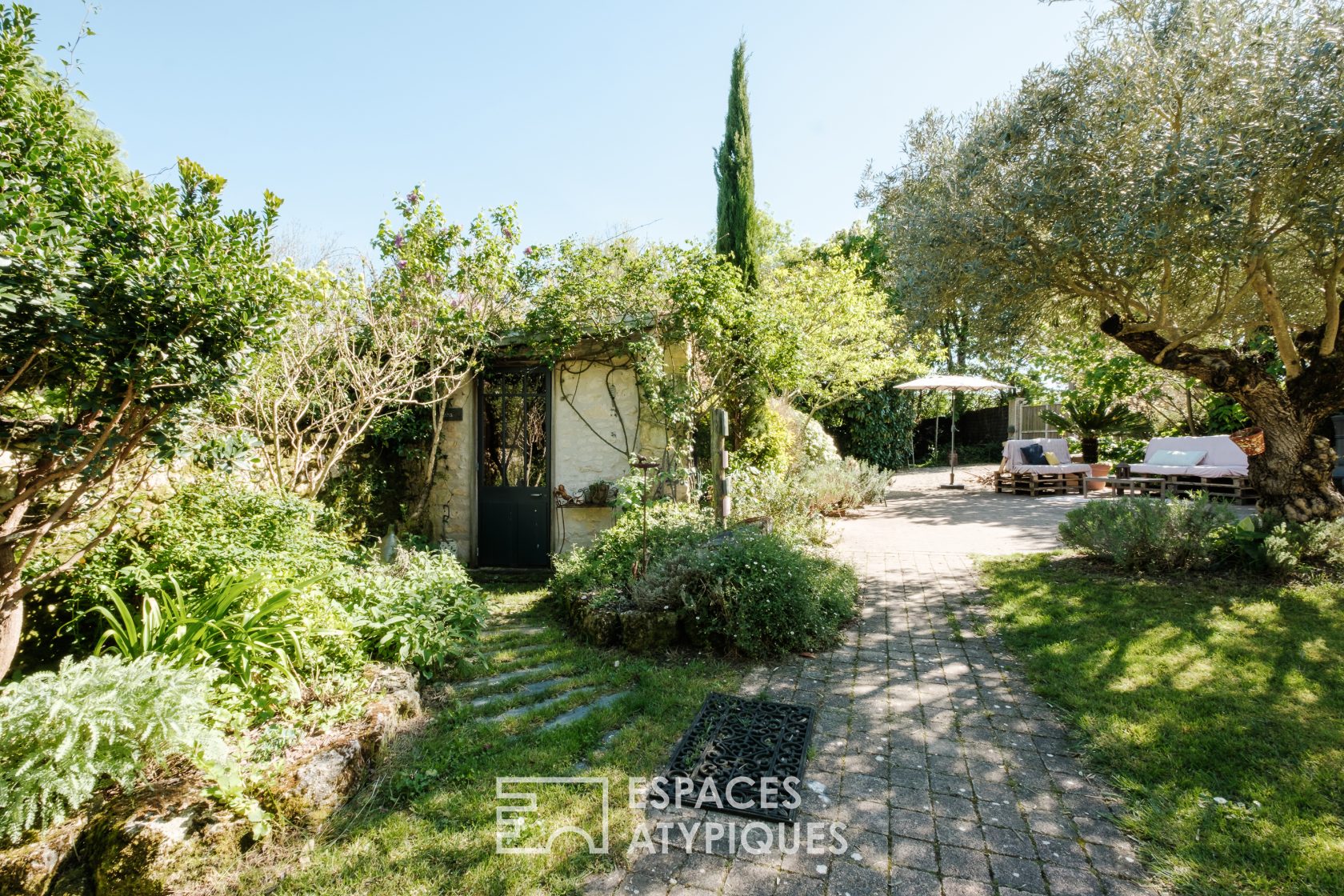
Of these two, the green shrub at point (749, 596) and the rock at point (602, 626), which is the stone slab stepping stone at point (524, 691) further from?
the green shrub at point (749, 596)

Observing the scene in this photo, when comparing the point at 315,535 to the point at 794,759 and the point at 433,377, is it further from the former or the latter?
the point at 794,759

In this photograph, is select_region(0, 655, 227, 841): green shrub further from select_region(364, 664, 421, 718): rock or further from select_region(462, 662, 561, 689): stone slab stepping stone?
select_region(462, 662, 561, 689): stone slab stepping stone

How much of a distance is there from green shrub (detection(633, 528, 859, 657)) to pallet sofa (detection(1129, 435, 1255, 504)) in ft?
27.5

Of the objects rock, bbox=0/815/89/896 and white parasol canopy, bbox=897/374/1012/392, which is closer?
rock, bbox=0/815/89/896

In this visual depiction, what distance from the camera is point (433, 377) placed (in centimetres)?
665

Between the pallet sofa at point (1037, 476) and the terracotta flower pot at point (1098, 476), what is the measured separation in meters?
0.21

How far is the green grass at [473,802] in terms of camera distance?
2238 millimetres

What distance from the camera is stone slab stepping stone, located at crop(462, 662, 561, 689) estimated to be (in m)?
4.00

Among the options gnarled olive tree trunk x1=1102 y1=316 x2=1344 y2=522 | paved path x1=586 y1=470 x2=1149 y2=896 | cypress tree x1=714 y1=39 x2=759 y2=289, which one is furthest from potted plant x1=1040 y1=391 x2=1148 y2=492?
paved path x1=586 y1=470 x2=1149 y2=896

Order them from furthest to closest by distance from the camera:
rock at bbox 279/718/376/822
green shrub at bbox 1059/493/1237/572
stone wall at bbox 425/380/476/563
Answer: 1. stone wall at bbox 425/380/476/563
2. green shrub at bbox 1059/493/1237/572
3. rock at bbox 279/718/376/822

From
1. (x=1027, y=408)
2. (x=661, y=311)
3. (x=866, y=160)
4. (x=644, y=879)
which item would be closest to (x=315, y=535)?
(x=644, y=879)

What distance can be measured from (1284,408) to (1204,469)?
5.09 m

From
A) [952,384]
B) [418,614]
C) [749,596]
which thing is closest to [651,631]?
[749,596]

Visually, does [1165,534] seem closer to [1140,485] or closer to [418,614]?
[1140,485]
